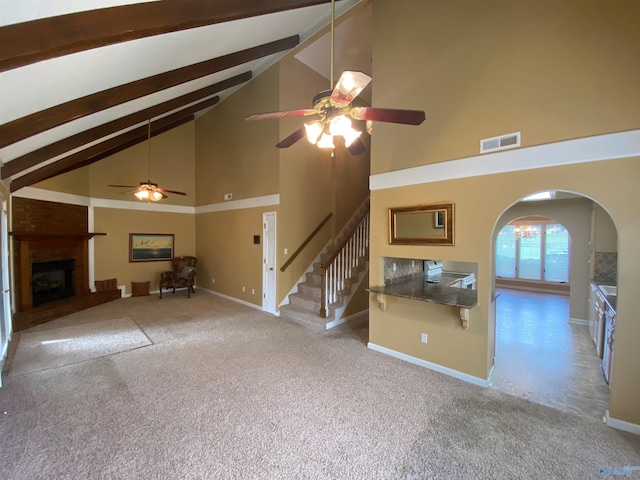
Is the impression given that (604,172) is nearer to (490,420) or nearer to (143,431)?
(490,420)

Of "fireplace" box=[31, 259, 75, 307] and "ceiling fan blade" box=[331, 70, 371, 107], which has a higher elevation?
"ceiling fan blade" box=[331, 70, 371, 107]

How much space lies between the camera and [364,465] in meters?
1.89

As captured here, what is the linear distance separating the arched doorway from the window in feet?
0.08

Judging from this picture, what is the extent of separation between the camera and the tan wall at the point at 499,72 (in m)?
2.23

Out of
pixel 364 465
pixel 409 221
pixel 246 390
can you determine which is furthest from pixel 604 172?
pixel 246 390

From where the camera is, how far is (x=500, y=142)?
2744 millimetres

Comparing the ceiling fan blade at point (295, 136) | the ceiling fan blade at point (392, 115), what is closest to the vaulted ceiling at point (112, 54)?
the ceiling fan blade at point (295, 136)

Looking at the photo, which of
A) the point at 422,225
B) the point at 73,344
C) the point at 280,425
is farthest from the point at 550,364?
the point at 73,344

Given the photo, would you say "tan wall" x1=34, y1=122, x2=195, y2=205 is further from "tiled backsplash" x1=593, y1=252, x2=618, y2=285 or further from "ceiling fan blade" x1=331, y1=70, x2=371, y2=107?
"tiled backsplash" x1=593, y1=252, x2=618, y2=285

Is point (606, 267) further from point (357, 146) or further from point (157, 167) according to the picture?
point (157, 167)

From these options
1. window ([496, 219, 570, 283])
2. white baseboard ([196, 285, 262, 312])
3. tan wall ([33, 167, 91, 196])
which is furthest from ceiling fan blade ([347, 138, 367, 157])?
window ([496, 219, 570, 283])

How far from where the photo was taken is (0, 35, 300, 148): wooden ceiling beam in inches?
100

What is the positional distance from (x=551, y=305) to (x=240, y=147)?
8443 millimetres

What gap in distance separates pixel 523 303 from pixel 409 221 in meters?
5.52
